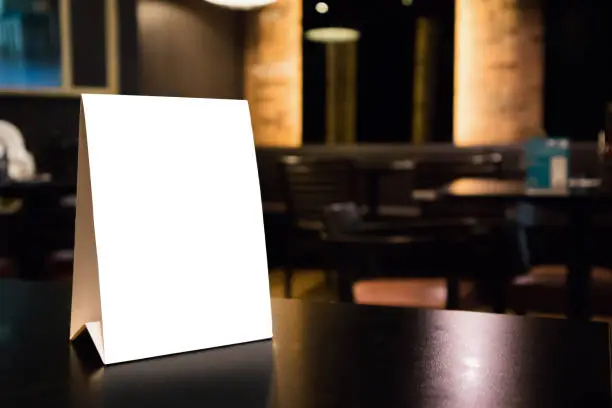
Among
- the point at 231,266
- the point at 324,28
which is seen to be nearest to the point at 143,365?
the point at 231,266

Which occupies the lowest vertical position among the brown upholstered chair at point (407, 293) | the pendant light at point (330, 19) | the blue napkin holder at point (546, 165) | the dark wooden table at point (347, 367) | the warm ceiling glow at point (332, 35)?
the brown upholstered chair at point (407, 293)

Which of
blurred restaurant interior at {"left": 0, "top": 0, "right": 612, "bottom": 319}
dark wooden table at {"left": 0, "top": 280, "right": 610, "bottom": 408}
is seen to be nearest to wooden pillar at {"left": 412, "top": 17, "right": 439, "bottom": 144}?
blurred restaurant interior at {"left": 0, "top": 0, "right": 612, "bottom": 319}

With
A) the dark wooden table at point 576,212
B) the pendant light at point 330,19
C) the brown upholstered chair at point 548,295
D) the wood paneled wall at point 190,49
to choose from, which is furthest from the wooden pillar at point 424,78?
the brown upholstered chair at point 548,295

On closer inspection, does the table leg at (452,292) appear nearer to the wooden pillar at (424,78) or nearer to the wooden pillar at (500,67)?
the wooden pillar at (500,67)

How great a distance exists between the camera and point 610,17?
586cm

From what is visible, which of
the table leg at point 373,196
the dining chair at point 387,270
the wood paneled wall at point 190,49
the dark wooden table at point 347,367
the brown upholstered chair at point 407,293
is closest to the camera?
the dark wooden table at point 347,367

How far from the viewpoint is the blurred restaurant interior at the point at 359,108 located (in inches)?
133

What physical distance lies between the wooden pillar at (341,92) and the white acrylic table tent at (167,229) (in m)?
6.44

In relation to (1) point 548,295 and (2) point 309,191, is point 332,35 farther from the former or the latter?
(1) point 548,295

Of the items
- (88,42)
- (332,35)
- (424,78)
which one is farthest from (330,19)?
(88,42)

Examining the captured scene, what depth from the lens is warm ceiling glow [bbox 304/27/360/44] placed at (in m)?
6.62

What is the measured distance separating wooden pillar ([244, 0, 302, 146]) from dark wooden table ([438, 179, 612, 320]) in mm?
3954

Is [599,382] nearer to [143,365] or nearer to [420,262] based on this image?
[143,365]

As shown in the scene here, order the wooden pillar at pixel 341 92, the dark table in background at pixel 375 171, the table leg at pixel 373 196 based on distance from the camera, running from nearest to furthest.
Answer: the dark table in background at pixel 375 171 < the table leg at pixel 373 196 < the wooden pillar at pixel 341 92
